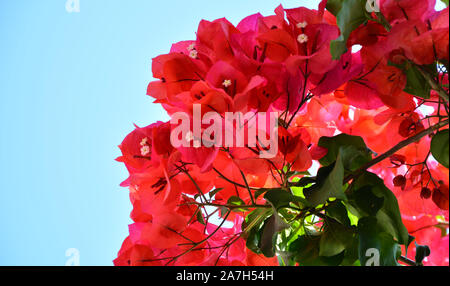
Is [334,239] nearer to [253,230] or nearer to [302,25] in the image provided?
[253,230]

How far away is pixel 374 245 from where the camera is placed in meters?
0.36

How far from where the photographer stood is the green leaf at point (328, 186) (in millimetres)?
330

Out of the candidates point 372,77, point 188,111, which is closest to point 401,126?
point 372,77

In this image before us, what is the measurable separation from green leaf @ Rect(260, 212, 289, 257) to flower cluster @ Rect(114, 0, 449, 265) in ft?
0.09

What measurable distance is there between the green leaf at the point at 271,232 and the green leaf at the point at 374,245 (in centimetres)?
7

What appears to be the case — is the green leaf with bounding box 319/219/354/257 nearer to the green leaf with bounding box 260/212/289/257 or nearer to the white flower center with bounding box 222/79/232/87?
the green leaf with bounding box 260/212/289/257

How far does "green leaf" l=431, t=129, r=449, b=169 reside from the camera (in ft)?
1.02

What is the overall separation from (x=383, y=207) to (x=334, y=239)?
0.05 meters

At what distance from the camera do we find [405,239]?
36 centimetres

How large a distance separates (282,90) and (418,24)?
0.13m

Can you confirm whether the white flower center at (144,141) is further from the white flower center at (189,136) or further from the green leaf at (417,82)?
the green leaf at (417,82)

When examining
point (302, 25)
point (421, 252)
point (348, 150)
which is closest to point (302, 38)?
point (302, 25)

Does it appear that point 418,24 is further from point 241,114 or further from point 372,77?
point 241,114

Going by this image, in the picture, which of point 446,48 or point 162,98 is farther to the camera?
point 162,98
